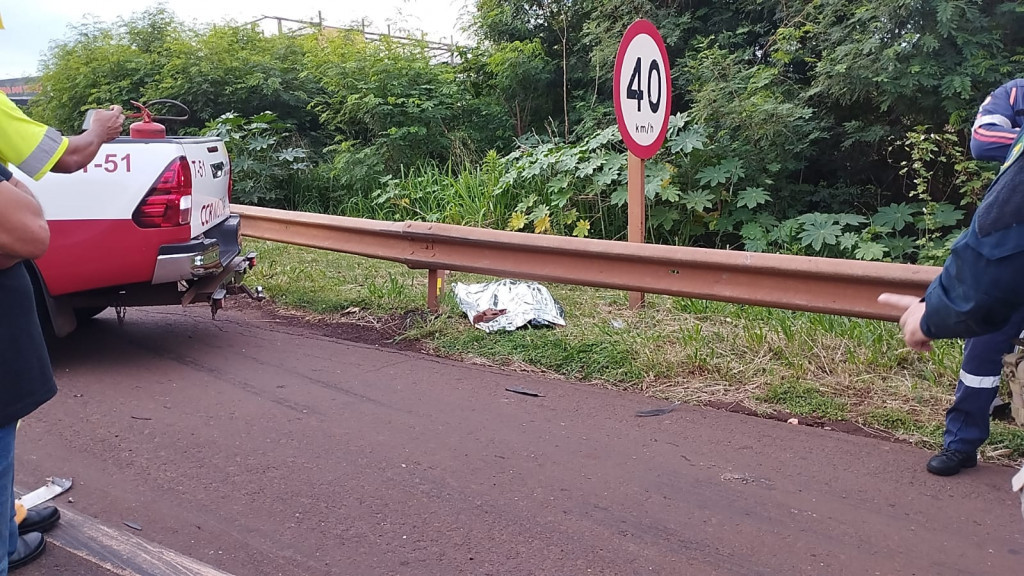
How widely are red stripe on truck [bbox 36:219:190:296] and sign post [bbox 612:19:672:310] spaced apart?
319 centimetres

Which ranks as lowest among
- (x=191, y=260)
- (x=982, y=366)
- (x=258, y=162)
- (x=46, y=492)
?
(x=46, y=492)

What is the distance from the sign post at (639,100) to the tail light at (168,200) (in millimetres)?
2923

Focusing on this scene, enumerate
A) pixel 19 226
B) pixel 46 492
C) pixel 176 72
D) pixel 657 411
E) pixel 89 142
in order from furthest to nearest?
pixel 176 72
pixel 657 411
pixel 46 492
pixel 89 142
pixel 19 226

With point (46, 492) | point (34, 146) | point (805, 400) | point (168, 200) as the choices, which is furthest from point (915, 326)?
point (168, 200)

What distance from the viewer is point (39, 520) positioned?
127 inches

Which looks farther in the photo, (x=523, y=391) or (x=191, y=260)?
(x=191, y=260)

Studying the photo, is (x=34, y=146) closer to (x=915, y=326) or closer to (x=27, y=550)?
(x=27, y=550)

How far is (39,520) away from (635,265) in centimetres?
354

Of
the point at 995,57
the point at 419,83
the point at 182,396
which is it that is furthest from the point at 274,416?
the point at 419,83

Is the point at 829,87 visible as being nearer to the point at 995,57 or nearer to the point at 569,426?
the point at 995,57

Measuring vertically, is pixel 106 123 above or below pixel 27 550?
above

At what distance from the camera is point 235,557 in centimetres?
305

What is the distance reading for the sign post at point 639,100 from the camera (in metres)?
5.93

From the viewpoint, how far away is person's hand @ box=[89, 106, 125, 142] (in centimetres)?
309
